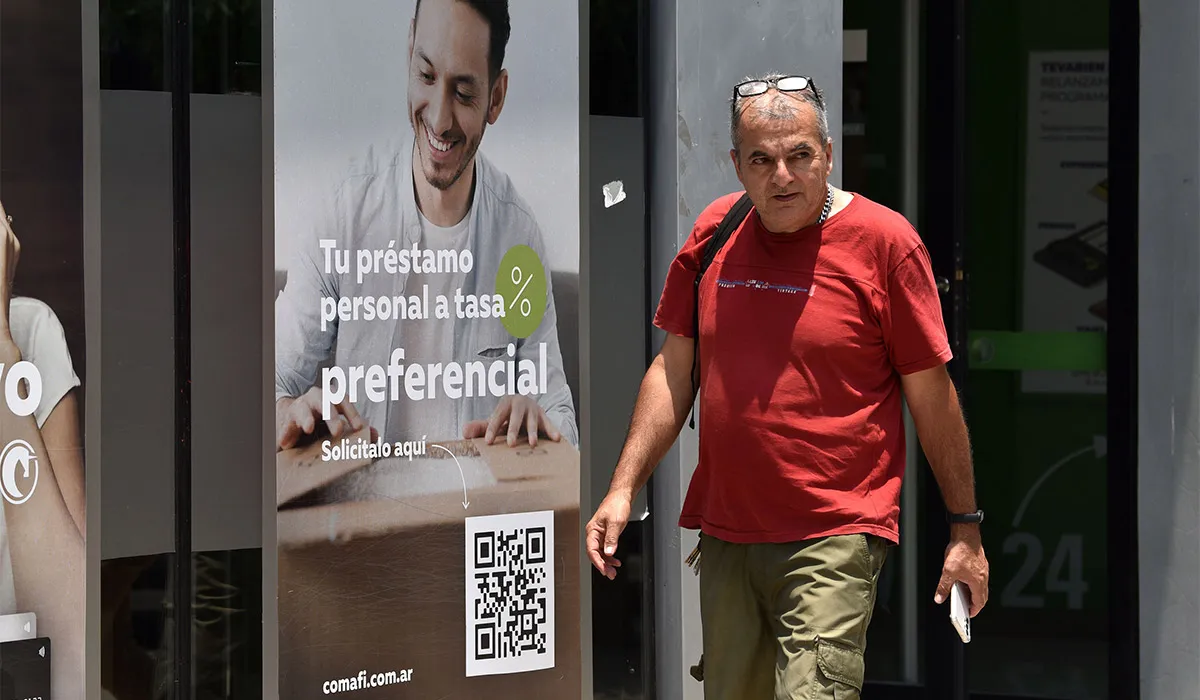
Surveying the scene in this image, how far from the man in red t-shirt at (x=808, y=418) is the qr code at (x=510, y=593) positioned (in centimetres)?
143

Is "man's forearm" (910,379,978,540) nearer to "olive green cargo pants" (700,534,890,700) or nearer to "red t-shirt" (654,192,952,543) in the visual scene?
"red t-shirt" (654,192,952,543)

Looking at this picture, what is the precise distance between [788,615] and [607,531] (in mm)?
478

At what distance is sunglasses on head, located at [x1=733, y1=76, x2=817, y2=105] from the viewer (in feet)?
11.6

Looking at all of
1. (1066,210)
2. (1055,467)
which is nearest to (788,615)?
(1055,467)

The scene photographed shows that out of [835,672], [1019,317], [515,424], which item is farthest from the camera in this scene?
[1019,317]

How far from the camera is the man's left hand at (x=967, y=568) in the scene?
3523mm

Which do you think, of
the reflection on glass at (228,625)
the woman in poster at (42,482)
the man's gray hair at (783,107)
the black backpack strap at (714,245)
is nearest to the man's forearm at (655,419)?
the black backpack strap at (714,245)

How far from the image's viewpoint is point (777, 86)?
11.6 feet

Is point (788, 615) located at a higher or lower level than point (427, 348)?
lower

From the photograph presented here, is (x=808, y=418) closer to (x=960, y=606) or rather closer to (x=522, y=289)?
(x=960, y=606)

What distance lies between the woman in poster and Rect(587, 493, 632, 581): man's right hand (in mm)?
1775

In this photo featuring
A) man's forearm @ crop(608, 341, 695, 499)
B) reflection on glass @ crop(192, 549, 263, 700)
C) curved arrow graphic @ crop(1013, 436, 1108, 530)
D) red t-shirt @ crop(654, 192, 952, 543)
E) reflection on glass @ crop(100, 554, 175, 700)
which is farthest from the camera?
curved arrow graphic @ crop(1013, 436, 1108, 530)

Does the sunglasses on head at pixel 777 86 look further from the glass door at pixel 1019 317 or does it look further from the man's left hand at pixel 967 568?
the glass door at pixel 1019 317

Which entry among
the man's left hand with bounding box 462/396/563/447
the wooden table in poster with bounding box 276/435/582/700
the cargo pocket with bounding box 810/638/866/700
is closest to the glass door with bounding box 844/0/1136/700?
the wooden table in poster with bounding box 276/435/582/700
